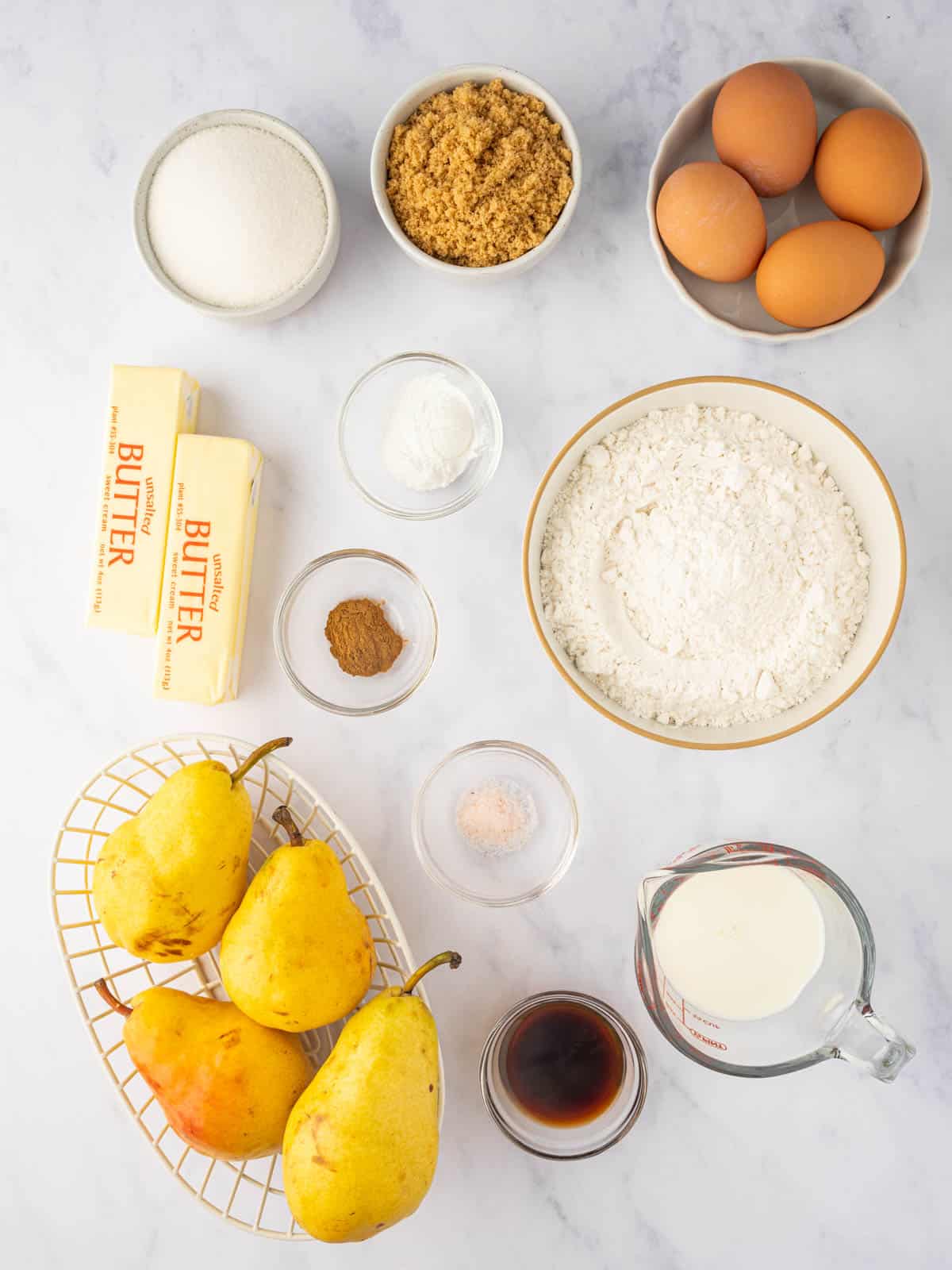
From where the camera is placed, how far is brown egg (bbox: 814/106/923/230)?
2.99 ft

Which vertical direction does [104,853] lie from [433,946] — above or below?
above

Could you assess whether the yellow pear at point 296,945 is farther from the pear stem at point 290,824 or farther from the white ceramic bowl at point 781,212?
the white ceramic bowl at point 781,212

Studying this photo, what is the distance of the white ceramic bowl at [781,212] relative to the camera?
962 millimetres

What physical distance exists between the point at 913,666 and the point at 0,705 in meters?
1.06

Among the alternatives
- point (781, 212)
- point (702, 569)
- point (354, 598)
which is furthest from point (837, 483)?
A: point (354, 598)

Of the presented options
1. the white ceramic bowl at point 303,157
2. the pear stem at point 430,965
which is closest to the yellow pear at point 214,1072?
the pear stem at point 430,965

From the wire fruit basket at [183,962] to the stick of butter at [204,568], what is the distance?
0.07 m

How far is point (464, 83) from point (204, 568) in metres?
0.58

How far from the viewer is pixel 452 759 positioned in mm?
1060

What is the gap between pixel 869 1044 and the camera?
0.85 meters

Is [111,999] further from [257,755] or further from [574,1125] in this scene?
[574,1125]

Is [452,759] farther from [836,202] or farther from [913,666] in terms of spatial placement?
[836,202]

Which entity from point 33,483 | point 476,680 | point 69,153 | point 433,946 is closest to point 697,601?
point 476,680

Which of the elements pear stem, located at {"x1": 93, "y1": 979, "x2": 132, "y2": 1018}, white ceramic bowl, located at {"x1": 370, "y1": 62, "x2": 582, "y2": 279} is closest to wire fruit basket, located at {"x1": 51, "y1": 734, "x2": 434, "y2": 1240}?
pear stem, located at {"x1": 93, "y1": 979, "x2": 132, "y2": 1018}
